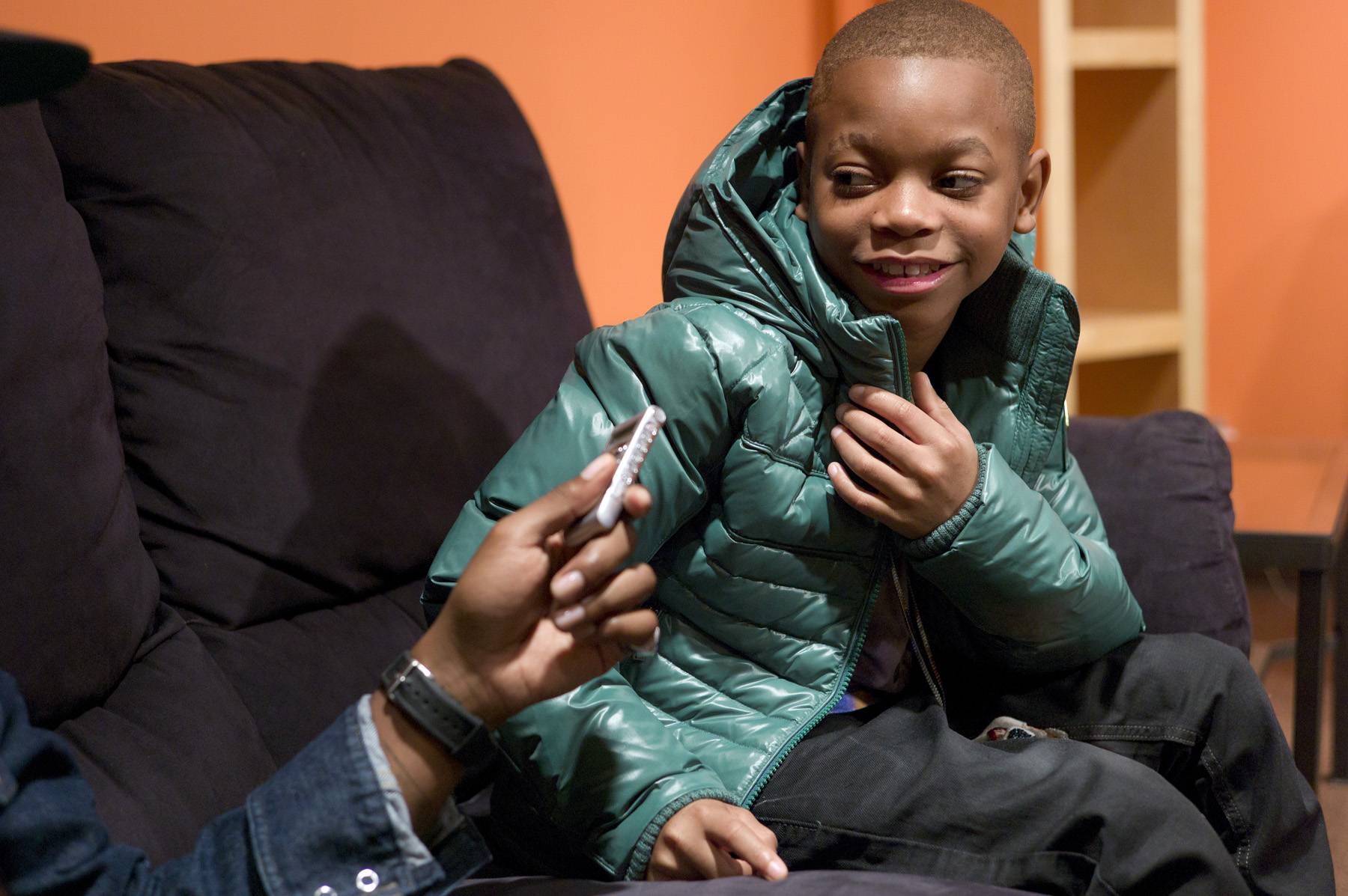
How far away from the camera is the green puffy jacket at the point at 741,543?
904mm

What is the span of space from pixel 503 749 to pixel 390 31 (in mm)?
1048

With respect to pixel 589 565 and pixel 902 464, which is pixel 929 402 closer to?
pixel 902 464

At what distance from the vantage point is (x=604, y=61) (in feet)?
6.08

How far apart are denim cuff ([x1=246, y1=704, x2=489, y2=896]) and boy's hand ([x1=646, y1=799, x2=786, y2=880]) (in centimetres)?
19

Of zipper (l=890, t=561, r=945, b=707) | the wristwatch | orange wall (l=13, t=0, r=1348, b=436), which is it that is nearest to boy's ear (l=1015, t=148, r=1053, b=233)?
zipper (l=890, t=561, r=945, b=707)

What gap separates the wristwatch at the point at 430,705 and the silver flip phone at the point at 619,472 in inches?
4.5

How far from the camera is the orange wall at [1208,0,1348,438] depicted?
2400mm

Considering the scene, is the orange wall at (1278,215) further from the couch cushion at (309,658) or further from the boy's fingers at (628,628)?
the boy's fingers at (628,628)

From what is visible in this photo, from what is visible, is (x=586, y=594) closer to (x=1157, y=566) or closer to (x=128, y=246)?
(x=128, y=246)

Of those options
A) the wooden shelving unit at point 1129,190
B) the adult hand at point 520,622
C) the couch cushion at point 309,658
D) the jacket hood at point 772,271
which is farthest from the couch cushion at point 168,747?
the wooden shelving unit at point 1129,190

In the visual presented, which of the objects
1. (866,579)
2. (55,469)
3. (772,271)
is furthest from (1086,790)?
(55,469)

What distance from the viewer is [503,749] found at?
3.04 feet

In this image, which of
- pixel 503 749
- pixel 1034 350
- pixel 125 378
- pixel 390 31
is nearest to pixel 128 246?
pixel 125 378

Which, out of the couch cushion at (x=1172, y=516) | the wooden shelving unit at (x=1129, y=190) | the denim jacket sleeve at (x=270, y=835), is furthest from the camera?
the wooden shelving unit at (x=1129, y=190)
